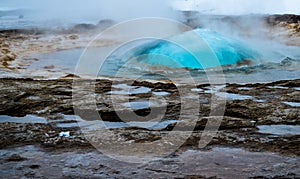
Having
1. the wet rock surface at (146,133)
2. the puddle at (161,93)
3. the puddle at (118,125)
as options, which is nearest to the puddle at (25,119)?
the wet rock surface at (146,133)

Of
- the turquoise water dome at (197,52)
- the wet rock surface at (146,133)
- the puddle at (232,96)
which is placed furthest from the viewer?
the turquoise water dome at (197,52)

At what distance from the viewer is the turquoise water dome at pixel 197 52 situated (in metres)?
6.59

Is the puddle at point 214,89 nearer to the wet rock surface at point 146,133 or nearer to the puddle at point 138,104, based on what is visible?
the wet rock surface at point 146,133

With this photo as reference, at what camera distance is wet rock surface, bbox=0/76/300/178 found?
7.99 feet

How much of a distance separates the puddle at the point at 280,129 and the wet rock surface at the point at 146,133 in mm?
47

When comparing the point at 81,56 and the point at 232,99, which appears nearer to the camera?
the point at 232,99

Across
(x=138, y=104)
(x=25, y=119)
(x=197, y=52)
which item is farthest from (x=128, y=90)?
(x=197, y=52)

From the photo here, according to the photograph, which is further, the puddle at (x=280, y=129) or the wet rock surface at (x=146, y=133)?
the puddle at (x=280, y=129)

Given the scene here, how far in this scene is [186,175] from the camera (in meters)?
2.34

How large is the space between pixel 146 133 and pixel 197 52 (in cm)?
389

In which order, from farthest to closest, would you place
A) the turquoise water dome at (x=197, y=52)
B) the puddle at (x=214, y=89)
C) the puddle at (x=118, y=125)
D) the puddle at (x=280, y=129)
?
the turquoise water dome at (x=197, y=52), the puddle at (x=214, y=89), the puddle at (x=118, y=125), the puddle at (x=280, y=129)

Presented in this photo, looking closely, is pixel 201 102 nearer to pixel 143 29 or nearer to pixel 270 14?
pixel 143 29

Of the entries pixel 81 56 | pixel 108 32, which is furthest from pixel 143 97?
pixel 108 32

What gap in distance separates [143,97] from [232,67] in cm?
287
